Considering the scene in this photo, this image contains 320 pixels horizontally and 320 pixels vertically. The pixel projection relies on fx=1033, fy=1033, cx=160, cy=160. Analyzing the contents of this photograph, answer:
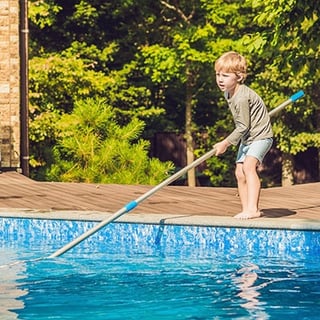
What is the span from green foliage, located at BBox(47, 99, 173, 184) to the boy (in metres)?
7.14

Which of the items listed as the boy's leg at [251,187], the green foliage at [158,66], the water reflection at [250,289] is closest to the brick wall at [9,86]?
the green foliage at [158,66]

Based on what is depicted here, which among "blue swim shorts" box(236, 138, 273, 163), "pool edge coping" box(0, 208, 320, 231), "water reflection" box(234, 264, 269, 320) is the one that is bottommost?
"water reflection" box(234, 264, 269, 320)

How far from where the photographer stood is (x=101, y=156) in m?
16.7

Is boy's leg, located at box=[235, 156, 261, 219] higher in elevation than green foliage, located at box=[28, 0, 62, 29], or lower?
lower

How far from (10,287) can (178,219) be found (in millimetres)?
2232

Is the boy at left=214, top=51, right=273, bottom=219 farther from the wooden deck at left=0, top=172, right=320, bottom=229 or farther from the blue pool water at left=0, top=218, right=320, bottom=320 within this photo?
the blue pool water at left=0, top=218, right=320, bottom=320

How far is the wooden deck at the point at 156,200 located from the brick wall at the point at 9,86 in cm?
279

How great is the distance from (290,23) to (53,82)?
11.9 meters

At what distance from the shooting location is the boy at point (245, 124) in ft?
29.6

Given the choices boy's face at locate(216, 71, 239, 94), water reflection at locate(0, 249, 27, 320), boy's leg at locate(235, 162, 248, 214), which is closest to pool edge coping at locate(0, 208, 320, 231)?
boy's leg at locate(235, 162, 248, 214)

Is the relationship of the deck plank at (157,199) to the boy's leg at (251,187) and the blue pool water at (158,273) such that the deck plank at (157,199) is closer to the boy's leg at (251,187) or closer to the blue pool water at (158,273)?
the boy's leg at (251,187)

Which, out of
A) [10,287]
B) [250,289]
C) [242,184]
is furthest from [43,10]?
[250,289]

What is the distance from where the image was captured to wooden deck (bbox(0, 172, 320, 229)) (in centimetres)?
1009

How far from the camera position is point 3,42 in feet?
55.6
